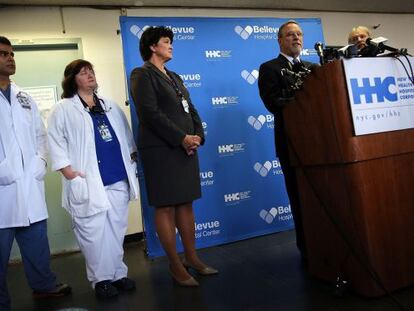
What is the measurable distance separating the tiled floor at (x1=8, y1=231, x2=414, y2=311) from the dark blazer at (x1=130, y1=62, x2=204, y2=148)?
89 cm

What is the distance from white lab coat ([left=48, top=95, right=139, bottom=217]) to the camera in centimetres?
219

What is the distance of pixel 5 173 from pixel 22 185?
0.12m

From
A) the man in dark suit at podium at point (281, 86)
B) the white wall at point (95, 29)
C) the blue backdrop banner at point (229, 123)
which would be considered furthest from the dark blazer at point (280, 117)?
the white wall at point (95, 29)

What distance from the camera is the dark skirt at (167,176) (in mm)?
2275

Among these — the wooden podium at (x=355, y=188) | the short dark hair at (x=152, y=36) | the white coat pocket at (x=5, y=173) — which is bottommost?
the wooden podium at (x=355, y=188)

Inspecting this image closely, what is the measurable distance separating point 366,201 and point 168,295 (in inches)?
48.1

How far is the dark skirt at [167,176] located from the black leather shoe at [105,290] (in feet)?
1.83

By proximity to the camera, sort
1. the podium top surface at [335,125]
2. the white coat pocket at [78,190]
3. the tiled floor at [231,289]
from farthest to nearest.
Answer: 1. the white coat pocket at [78,190]
2. the tiled floor at [231,289]
3. the podium top surface at [335,125]

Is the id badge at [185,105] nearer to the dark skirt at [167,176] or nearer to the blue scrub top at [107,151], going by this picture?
the dark skirt at [167,176]

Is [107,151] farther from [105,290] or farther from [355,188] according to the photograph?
[355,188]

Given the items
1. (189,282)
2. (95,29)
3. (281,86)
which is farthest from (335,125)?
(95,29)

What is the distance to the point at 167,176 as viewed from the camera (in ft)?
7.47

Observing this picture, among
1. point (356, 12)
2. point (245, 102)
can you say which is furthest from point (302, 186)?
point (356, 12)

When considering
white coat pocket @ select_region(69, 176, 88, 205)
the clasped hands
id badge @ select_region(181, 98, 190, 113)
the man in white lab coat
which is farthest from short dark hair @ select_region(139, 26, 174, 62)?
white coat pocket @ select_region(69, 176, 88, 205)
